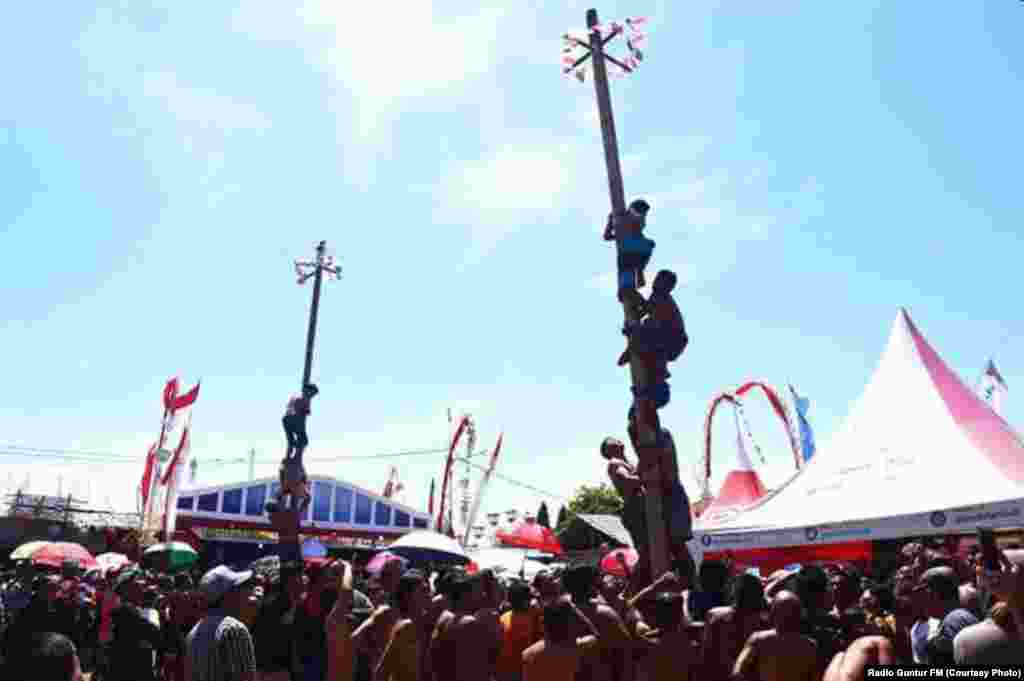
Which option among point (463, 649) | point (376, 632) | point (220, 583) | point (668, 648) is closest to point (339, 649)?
point (376, 632)

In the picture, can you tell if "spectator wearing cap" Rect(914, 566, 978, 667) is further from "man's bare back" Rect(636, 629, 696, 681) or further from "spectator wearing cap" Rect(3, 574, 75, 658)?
"spectator wearing cap" Rect(3, 574, 75, 658)

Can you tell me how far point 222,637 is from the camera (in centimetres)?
422

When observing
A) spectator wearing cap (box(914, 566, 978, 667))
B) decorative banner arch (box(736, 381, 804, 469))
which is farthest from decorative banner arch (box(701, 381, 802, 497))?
spectator wearing cap (box(914, 566, 978, 667))

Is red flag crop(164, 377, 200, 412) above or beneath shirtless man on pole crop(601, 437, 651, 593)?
above

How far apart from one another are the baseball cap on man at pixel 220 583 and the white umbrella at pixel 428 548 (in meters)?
7.86

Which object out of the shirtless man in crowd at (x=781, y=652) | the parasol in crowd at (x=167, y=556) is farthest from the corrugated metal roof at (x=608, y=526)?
the shirtless man in crowd at (x=781, y=652)

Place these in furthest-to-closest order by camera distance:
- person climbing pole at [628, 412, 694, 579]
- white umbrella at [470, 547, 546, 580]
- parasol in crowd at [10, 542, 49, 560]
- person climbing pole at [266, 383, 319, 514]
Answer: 1. white umbrella at [470, 547, 546, 580]
2. person climbing pole at [266, 383, 319, 514]
3. parasol in crowd at [10, 542, 49, 560]
4. person climbing pole at [628, 412, 694, 579]

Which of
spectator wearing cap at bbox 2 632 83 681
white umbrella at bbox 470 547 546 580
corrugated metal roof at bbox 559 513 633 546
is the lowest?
white umbrella at bbox 470 547 546 580

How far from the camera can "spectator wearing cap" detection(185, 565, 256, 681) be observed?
4191 millimetres

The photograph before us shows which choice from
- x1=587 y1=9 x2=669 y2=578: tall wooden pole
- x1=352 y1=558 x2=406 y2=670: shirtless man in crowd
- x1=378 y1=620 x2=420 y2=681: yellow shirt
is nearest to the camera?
x1=378 y1=620 x2=420 y2=681: yellow shirt

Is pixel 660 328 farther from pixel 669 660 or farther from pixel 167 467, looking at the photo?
pixel 167 467

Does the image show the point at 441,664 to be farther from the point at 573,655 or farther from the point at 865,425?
the point at 865,425

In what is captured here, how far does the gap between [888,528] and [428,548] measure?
6.52m

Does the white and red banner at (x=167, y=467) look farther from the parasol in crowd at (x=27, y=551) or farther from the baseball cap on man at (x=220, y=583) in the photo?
the baseball cap on man at (x=220, y=583)
